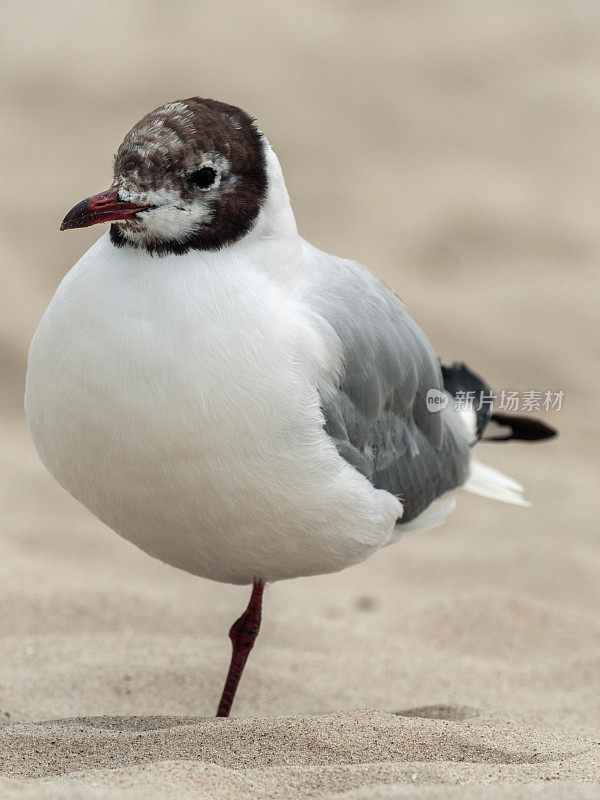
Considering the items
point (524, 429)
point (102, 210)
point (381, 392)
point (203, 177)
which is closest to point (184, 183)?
point (203, 177)

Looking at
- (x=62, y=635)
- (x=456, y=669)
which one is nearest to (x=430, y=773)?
(x=456, y=669)

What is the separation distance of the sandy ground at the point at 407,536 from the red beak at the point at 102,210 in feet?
3.83

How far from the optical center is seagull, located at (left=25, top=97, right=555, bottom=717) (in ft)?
8.36

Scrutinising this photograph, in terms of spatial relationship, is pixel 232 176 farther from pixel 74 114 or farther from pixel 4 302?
pixel 74 114

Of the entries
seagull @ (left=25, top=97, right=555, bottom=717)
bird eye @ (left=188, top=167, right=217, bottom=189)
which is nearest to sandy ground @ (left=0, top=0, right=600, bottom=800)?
seagull @ (left=25, top=97, right=555, bottom=717)

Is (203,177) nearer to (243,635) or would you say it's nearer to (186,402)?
(186,402)

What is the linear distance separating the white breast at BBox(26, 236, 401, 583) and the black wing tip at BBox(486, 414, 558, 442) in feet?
4.42

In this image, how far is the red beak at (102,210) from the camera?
2516 millimetres

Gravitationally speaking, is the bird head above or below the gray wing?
above

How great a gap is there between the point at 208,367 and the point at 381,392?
675mm

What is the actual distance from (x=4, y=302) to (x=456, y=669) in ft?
12.7

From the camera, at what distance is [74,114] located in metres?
8.55

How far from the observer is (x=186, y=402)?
2525 mm

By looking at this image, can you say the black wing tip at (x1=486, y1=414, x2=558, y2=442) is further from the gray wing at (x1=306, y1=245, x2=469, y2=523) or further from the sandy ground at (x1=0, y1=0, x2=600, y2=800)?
the sandy ground at (x1=0, y1=0, x2=600, y2=800)
